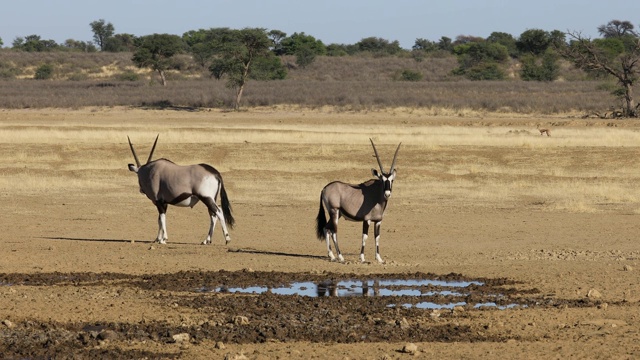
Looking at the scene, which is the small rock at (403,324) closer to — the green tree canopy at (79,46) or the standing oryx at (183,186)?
the standing oryx at (183,186)

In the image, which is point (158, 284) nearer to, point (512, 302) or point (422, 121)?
point (512, 302)

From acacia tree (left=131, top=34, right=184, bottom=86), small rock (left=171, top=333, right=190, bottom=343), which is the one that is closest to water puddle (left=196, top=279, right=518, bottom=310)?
small rock (left=171, top=333, right=190, bottom=343)

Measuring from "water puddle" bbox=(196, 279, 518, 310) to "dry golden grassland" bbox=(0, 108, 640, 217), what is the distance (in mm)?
9264

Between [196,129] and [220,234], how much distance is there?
72.9 ft

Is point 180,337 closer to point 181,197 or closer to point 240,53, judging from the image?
point 181,197

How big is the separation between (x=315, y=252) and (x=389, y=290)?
3.70m

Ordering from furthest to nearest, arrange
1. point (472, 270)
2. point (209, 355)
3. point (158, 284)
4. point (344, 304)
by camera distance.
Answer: point (472, 270) < point (158, 284) < point (344, 304) < point (209, 355)

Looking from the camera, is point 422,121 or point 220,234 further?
point 422,121

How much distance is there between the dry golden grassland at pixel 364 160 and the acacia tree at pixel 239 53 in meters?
16.0

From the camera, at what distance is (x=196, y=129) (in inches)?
1591

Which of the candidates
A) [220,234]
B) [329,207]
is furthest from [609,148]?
[329,207]

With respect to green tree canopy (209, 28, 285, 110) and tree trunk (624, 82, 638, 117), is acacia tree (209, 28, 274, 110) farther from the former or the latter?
tree trunk (624, 82, 638, 117)

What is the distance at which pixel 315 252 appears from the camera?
1638 centimetres

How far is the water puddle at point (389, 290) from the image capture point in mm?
12062
